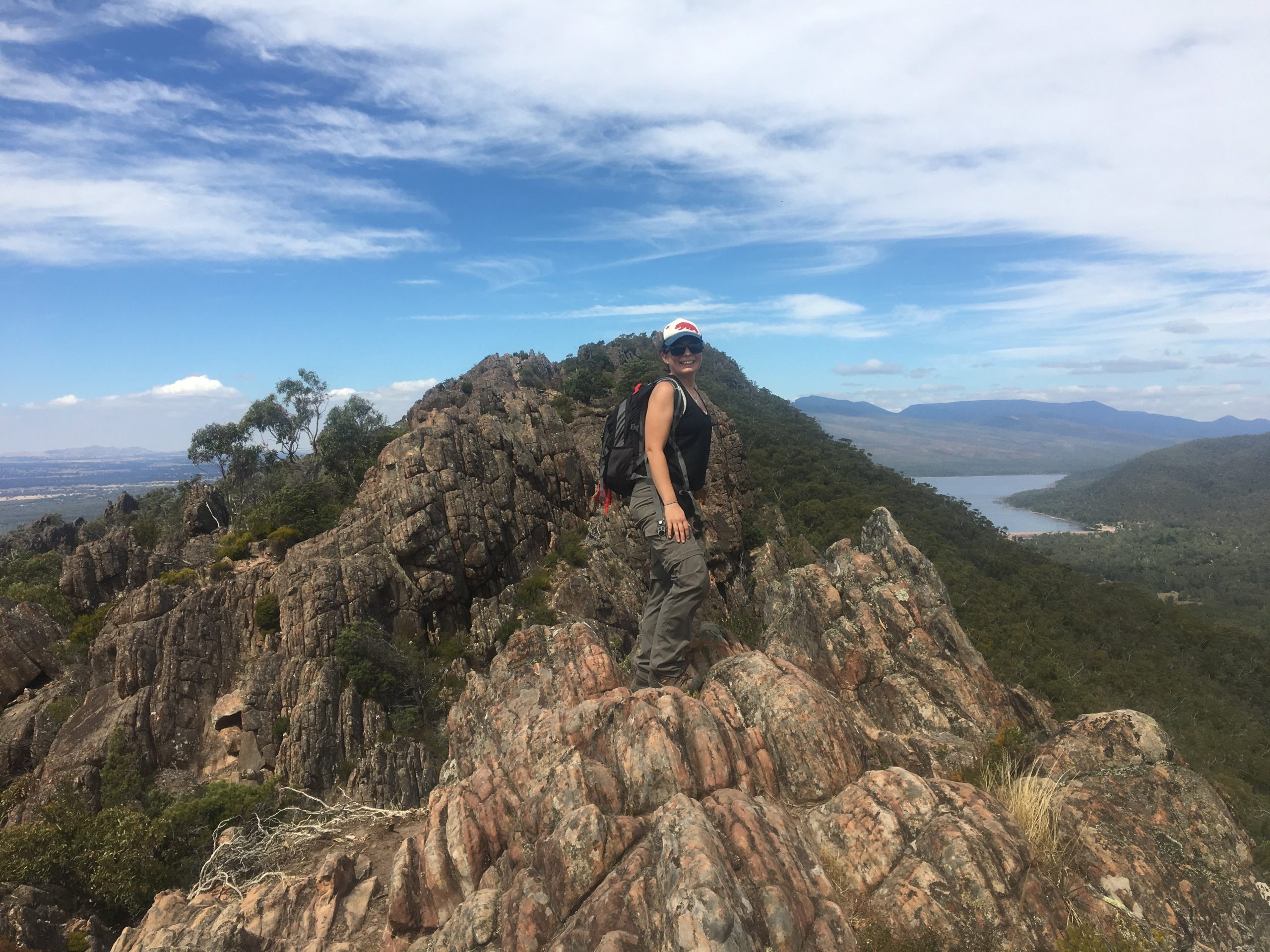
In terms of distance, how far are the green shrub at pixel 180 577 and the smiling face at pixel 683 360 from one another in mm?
35118

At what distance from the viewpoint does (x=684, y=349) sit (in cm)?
659

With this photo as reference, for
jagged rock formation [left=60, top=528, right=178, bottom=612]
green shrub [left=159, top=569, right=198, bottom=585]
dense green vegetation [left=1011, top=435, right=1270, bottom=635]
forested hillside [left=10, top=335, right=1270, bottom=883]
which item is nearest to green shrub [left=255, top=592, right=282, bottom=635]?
forested hillside [left=10, top=335, right=1270, bottom=883]

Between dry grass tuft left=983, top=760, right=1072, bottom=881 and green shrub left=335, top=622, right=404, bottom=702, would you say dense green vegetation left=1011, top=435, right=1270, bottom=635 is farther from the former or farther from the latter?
dry grass tuft left=983, top=760, right=1072, bottom=881

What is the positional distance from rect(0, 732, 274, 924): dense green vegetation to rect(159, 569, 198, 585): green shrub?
45.6ft

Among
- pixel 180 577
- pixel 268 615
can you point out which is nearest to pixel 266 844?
pixel 268 615

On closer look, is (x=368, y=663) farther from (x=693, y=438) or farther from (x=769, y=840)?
(x=769, y=840)

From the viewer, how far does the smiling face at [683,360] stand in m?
6.57

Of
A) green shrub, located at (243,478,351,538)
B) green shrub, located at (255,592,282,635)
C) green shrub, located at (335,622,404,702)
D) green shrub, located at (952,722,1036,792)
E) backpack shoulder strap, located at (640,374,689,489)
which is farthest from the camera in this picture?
green shrub, located at (243,478,351,538)

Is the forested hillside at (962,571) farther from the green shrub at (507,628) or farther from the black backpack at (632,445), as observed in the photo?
A: the black backpack at (632,445)

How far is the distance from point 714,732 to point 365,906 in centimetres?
412

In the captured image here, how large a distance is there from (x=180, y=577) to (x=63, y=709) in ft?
27.9

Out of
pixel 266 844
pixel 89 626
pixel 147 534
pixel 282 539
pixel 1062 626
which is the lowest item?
pixel 1062 626

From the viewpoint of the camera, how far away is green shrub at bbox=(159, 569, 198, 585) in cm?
3216

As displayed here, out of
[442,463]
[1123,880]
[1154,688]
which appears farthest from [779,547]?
[1123,880]
